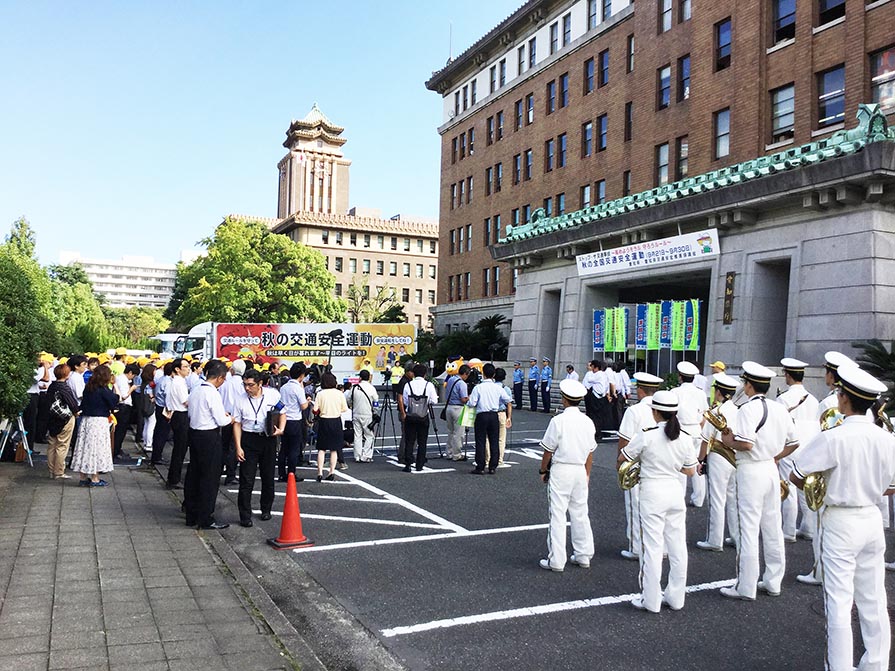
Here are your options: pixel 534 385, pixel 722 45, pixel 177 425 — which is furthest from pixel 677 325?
pixel 177 425

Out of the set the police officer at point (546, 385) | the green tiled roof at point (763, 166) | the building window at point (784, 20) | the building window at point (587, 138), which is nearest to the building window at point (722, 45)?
the building window at point (784, 20)

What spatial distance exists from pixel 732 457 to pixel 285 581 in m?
4.39

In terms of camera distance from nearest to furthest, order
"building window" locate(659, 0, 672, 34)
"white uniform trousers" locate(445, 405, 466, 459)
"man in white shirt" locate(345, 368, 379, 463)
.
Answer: "man in white shirt" locate(345, 368, 379, 463)
"white uniform trousers" locate(445, 405, 466, 459)
"building window" locate(659, 0, 672, 34)

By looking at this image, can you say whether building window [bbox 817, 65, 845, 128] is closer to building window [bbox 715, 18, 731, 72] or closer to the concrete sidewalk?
building window [bbox 715, 18, 731, 72]

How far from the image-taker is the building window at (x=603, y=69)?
118 feet

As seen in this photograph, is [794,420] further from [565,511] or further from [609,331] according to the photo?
[609,331]

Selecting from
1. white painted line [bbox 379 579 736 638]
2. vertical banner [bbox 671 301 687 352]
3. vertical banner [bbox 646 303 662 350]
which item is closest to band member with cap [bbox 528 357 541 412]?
vertical banner [bbox 646 303 662 350]

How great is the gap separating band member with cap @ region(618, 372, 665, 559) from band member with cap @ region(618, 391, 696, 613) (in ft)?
2.80

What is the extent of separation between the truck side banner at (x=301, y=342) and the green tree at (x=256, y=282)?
13252 mm

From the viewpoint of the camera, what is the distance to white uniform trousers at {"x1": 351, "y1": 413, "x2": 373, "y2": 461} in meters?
14.2

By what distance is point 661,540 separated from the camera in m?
5.92

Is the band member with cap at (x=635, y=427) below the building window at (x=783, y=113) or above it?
below

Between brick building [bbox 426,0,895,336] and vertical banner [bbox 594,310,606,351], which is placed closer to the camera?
brick building [bbox 426,0,895,336]

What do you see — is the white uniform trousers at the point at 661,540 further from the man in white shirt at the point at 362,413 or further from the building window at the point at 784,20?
the building window at the point at 784,20
